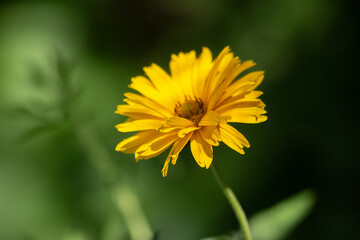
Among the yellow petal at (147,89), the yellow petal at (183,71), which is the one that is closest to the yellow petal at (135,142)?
the yellow petal at (147,89)

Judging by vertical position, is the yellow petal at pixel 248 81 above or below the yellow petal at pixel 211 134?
above

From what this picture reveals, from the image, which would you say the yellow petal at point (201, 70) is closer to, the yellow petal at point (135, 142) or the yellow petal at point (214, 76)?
the yellow petal at point (214, 76)

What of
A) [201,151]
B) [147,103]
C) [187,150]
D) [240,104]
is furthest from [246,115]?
[187,150]

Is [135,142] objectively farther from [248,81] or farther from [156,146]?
[248,81]

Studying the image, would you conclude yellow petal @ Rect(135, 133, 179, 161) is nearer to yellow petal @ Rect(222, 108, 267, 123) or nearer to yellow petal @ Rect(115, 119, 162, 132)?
yellow petal @ Rect(115, 119, 162, 132)

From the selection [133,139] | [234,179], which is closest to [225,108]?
[133,139]
